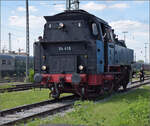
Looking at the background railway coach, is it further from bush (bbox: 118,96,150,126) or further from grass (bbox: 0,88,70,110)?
bush (bbox: 118,96,150,126)

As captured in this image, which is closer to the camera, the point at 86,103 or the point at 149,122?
the point at 149,122

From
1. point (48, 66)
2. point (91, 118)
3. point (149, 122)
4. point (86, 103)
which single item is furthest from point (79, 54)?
point (149, 122)

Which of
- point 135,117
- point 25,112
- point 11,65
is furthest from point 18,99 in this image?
point 11,65

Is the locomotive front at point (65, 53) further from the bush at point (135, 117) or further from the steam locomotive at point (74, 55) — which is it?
the bush at point (135, 117)

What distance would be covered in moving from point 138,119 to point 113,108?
224cm

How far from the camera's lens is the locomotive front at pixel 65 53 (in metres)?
10.9

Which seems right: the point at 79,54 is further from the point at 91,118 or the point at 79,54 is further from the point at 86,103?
the point at 91,118

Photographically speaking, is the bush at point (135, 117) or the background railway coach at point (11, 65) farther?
the background railway coach at point (11, 65)

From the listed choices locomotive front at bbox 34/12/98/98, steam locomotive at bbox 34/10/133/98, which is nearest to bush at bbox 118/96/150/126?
steam locomotive at bbox 34/10/133/98

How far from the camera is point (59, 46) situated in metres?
11.5

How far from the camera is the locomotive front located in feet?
35.8

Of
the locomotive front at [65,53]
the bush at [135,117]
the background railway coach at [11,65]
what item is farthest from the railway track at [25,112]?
the background railway coach at [11,65]

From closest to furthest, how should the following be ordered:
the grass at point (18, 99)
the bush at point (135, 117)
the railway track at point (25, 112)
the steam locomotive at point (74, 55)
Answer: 1. the bush at point (135, 117)
2. the railway track at point (25, 112)
3. the grass at point (18, 99)
4. the steam locomotive at point (74, 55)

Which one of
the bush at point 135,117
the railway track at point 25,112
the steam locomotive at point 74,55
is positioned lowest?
the railway track at point 25,112
